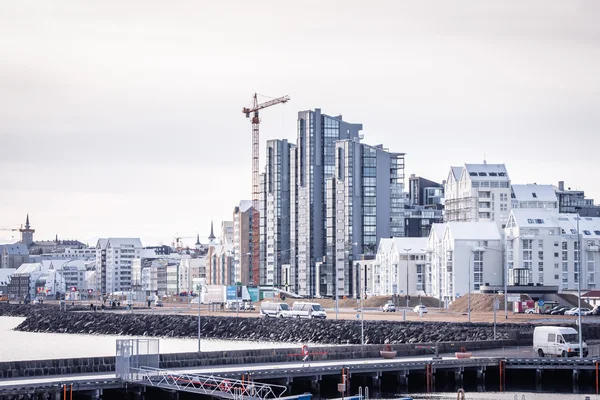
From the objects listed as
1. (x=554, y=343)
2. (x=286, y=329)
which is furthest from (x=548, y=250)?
(x=554, y=343)

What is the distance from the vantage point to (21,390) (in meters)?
57.6

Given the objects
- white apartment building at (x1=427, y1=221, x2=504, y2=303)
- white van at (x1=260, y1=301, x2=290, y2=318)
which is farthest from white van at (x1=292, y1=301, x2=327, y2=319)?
white apartment building at (x1=427, y1=221, x2=504, y2=303)

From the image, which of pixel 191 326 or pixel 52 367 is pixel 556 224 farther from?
pixel 52 367

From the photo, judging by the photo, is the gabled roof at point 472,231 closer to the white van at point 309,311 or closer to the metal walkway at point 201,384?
the white van at point 309,311

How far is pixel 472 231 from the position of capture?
194 meters

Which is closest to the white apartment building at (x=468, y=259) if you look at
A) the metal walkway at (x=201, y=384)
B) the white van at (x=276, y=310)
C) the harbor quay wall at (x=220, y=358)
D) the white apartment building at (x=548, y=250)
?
the white apartment building at (x=548, y=250)

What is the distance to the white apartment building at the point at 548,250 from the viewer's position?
617 ft

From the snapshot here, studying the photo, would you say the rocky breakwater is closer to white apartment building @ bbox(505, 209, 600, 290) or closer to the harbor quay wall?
the harbor quay wall

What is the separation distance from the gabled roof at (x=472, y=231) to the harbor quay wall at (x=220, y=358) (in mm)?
97810

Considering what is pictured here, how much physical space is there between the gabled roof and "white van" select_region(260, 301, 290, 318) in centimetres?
3879

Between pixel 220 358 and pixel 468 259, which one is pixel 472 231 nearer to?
pixel 468 259

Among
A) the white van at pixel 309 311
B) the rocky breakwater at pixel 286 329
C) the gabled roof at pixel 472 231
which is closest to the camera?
the rocky breakwater at pixel 286 329

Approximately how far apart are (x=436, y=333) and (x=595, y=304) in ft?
193

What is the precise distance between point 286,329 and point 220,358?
238 ft
